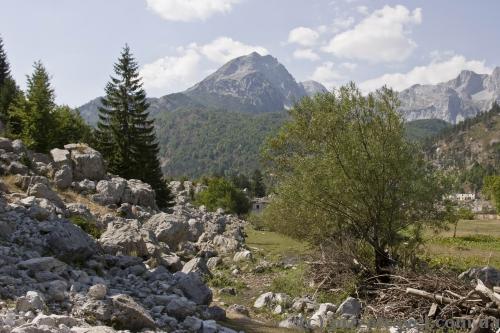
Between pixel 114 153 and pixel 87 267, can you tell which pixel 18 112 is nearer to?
pixel 114 153

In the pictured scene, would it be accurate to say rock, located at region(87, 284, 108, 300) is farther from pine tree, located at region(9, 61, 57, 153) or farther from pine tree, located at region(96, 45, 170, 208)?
pine tree, located at region(96, 45, 170, 208)

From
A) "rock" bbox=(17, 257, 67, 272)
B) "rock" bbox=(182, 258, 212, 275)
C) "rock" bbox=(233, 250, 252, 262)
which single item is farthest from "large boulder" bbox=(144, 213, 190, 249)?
"rock" bbox=(17, 257, 67, 272)

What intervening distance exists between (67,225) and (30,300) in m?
7.59

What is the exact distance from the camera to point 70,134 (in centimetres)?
6244

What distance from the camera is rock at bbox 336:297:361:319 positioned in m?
19.3

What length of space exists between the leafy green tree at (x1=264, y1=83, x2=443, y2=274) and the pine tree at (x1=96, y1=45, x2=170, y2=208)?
37524 mm

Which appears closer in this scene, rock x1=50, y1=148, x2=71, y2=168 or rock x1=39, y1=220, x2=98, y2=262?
rock x1=39, y1=220, x2=98, y2=262

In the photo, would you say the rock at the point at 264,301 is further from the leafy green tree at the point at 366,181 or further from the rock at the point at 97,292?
the rock at the point at 97,292

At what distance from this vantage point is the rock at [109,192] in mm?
36438

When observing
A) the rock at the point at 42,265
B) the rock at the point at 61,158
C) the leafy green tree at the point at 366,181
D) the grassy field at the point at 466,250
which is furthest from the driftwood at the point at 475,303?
the rock at the point at 61,158

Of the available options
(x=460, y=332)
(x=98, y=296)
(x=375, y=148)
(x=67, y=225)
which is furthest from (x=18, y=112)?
(x=460, y=332)

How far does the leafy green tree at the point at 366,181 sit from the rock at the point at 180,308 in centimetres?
1270

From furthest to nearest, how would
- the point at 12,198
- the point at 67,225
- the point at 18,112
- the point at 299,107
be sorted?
the point at 18,112 < the point at 299,107 < the point at 12,198 < the point at 67,225

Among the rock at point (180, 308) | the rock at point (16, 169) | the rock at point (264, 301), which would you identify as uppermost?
the rock at point (16, 169)
